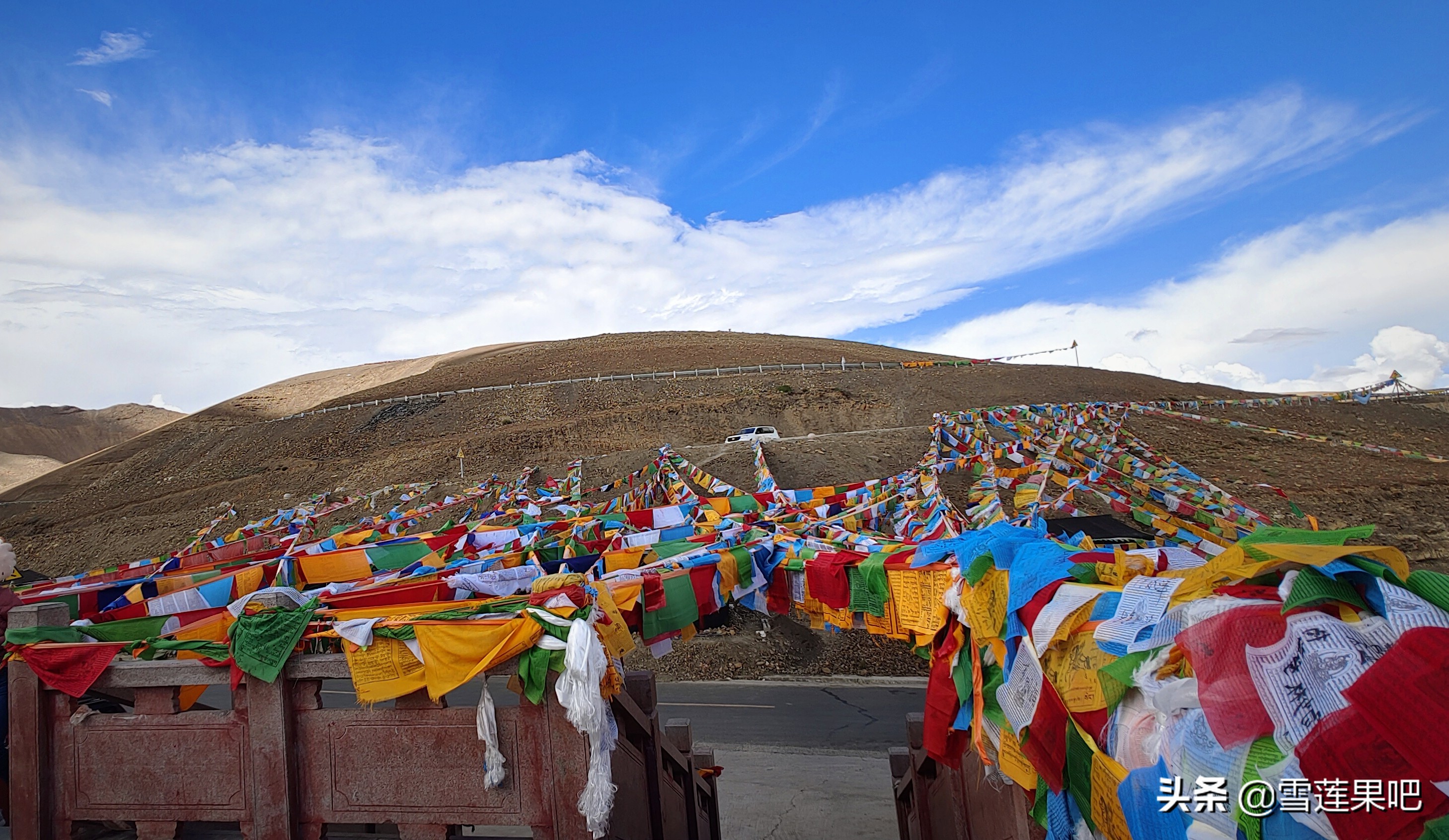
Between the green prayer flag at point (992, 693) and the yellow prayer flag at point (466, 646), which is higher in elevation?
the yellow prayer flag at point (466, 646)

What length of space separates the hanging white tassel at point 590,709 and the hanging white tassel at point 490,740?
40 cm

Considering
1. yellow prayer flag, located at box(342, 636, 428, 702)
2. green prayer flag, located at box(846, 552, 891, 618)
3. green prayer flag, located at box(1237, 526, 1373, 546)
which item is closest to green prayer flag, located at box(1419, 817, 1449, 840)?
green prayer flag, located at box(1237, 526, 1373, 546)

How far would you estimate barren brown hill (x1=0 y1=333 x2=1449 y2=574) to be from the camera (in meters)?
25.0

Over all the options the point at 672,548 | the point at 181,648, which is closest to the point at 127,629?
the point at 181,648

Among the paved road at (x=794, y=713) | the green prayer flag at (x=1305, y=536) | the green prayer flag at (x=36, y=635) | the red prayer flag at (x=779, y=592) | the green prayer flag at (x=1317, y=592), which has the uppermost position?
the green prayer flag at (x=1305, y=536)

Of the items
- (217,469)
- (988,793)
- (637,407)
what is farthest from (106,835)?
(217,469)

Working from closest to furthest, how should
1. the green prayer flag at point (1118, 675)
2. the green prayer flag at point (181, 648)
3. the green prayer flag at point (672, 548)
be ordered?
the green prayer flag at point (1118, 675)
the green prayer flag at point (181, 648)
the green prayer flag at point (672, 548)

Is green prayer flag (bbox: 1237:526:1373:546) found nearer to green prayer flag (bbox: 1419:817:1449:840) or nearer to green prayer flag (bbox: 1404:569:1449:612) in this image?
green prayer flag (bbox: 1404:569:1449:612)

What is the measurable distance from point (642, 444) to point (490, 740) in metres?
35.3

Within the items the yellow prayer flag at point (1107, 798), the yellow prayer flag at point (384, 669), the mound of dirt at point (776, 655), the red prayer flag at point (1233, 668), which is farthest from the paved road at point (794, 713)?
the red prayer flag at point (1233, 668)

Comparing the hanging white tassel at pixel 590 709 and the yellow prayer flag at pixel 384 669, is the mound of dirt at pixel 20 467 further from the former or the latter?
the hanging white tassel at pixel 590 709

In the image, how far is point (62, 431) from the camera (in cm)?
9162

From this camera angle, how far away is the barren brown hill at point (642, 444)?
82.1ft

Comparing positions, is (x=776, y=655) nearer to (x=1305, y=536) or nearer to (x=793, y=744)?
(x=793, y=744)
